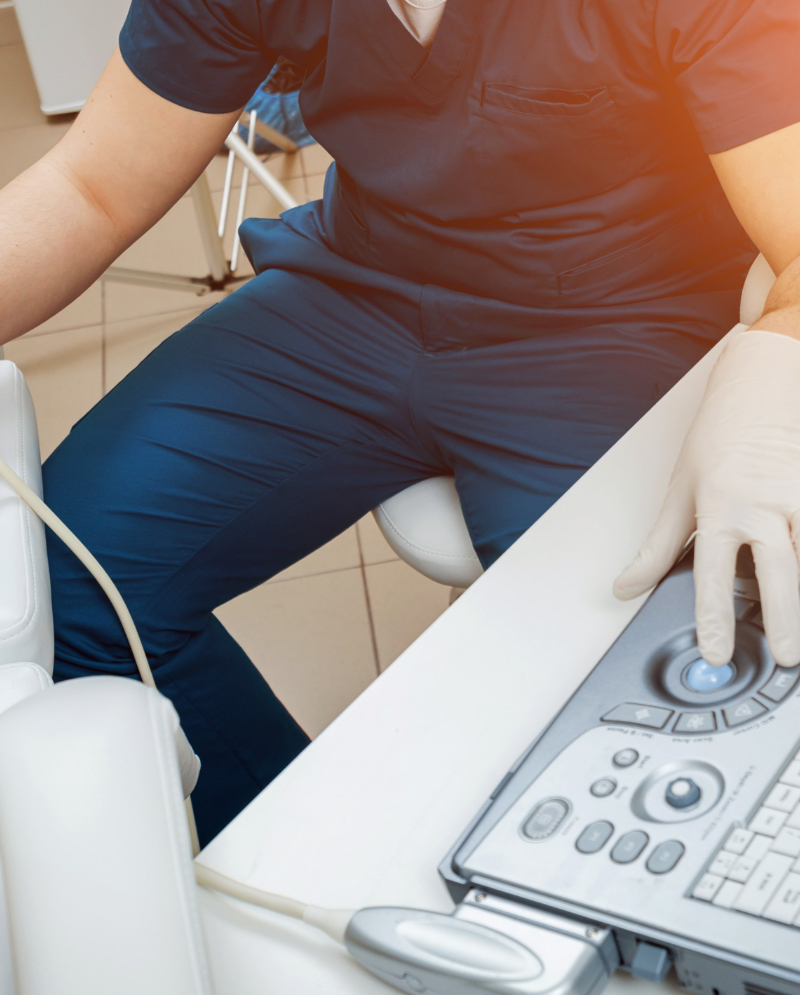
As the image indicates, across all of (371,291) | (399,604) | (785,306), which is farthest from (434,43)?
(399,604)

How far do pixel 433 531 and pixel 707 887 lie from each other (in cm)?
63

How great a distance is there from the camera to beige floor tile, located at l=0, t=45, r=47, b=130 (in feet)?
10.7

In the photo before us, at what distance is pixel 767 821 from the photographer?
42 centimetres

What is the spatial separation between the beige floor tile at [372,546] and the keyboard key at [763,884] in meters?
1.38

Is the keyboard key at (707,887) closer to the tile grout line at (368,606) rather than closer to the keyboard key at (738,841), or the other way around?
the keyboard key at (738,841)

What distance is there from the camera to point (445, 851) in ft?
1.61

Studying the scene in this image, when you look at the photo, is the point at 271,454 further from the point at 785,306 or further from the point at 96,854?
the point at 96,854

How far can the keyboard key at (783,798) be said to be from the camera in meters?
0.42

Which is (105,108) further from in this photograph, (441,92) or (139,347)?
(139,347)

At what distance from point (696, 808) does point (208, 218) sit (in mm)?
1972

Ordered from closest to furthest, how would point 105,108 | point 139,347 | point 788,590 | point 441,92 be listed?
1. point 788,590
2. point 441,92
3. point 105,108
4. point 139,347

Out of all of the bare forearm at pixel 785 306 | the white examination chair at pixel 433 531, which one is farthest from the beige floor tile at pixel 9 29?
the bare forearm at pixel 785 306

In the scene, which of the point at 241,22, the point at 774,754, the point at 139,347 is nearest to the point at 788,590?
the point at 774,754

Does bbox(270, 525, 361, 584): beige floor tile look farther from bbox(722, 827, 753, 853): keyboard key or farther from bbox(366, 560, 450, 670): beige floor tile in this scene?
bbox(722, 827, 753, 853): keyboard key
